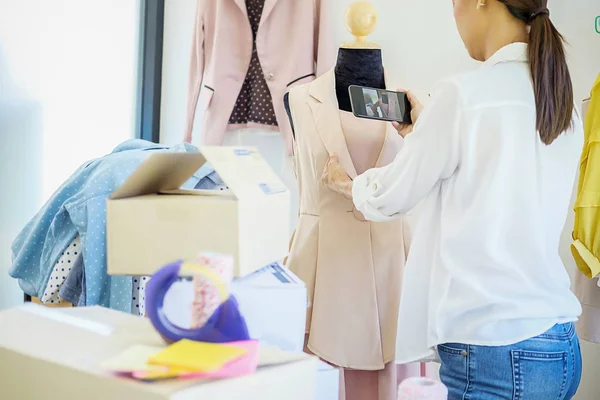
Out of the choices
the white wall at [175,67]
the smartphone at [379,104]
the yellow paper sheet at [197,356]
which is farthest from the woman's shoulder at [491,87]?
the white wall at [175,67]

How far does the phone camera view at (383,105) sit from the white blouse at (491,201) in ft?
0.80

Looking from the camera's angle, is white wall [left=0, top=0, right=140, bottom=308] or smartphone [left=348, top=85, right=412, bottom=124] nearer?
smartphone [left=348, top=85, right=412, bottom=124]

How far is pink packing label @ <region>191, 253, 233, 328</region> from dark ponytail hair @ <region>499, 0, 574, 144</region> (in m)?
0.62

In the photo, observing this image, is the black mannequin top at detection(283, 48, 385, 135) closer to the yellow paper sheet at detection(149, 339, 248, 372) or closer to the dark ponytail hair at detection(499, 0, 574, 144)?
the dark ponytail hair at detection(499, 0, 574, 144)

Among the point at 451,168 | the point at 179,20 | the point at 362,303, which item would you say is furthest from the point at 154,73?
the point at 451,168

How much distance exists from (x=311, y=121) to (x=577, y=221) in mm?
701

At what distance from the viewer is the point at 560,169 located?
111 centimetres

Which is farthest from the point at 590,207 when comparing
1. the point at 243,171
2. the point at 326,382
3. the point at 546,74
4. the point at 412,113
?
the point at 243,171

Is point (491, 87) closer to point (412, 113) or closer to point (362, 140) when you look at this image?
point (412, 113)

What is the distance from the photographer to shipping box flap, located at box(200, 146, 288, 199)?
86cm

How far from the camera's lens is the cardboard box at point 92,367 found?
61cm

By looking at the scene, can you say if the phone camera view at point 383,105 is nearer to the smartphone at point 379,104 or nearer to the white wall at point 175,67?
the smartphone at point 379,104

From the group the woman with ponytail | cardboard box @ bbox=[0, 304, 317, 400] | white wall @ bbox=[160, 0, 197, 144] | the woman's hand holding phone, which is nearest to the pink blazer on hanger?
white wall @ bbox=[160, 0, 197, 144]

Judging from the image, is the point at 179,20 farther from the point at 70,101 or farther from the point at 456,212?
the point at 456,212
